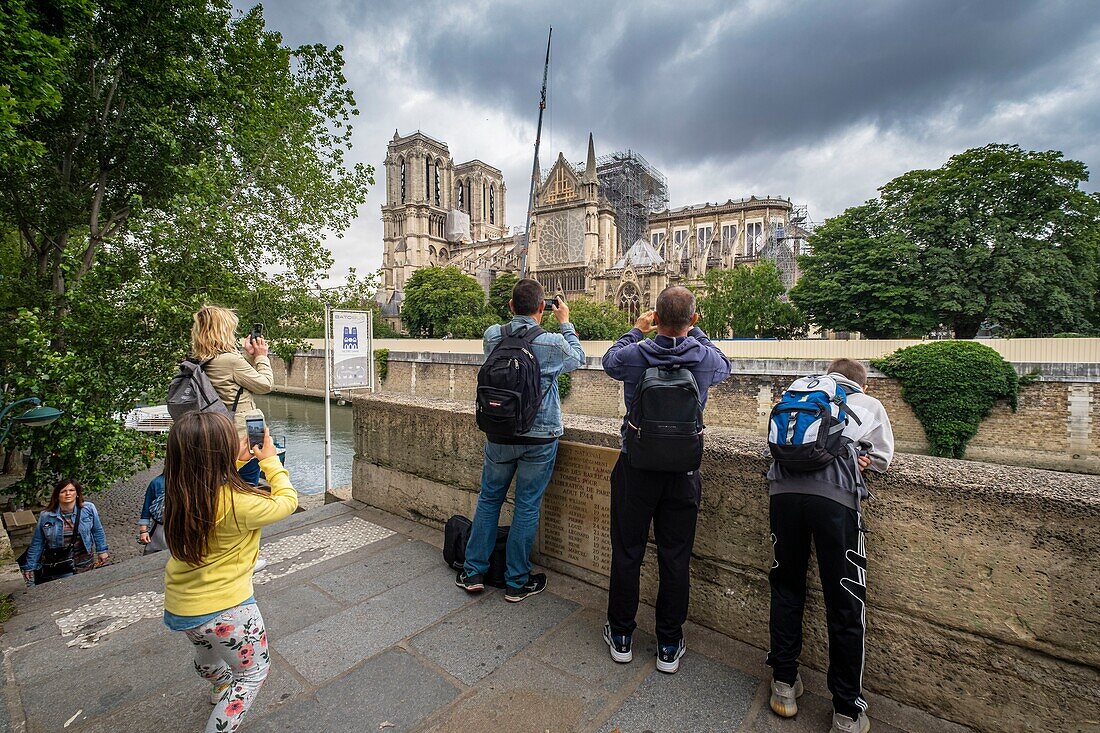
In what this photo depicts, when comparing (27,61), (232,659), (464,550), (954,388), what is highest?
(27,61)

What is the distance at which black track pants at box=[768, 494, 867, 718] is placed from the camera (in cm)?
215

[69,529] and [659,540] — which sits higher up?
[659,540]

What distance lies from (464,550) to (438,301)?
52.3 metres

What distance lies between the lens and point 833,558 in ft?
7.17

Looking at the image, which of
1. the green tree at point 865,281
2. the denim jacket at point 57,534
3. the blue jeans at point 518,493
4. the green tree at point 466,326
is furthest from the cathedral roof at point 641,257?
the blue jeans at point 518,493

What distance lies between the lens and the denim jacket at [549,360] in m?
3.24

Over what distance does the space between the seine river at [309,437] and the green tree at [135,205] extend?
3260mm

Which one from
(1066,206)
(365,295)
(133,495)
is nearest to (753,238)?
(1066,206)

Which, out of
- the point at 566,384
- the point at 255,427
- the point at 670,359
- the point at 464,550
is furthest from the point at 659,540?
the point at 566,384

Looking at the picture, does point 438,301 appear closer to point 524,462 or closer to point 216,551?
point 524,462

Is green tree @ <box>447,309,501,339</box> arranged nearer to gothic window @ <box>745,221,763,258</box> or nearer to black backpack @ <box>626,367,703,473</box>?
gothic window @ <box>745,221,763,258</box>

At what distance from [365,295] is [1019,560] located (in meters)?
12.6

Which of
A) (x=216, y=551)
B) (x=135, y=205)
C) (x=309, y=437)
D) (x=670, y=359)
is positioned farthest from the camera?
(x=309, y=437)

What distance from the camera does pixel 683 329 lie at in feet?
8.79
